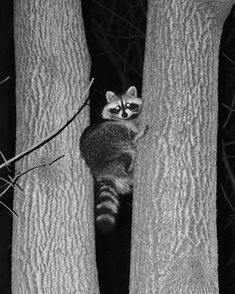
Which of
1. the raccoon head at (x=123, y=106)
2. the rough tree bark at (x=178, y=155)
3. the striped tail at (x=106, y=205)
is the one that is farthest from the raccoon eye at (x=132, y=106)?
the rough tree bark at (x=178, y=155)

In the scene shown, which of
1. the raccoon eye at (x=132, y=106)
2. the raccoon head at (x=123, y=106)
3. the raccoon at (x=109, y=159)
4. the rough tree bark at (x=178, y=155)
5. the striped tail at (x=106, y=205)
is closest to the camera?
the rough tree bark at (x=178, y=155)

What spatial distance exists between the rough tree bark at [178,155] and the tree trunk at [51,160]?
726 millimetres

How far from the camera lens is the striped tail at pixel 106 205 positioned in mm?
4195

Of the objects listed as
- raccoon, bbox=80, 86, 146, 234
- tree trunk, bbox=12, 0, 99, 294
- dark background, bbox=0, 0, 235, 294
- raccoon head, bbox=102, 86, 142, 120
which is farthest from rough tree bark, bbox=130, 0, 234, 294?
dark background, bbox=0, 0, 235, 294

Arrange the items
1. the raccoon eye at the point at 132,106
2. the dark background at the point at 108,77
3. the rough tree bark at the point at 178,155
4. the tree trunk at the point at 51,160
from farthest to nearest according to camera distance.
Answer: the dark background at the point at 108,77 → the raccoon eye at the point at 132,106 → the tree trunk at the point at 51,160 → the rough tree bark at the point at 178,155

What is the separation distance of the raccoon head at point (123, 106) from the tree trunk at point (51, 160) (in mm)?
1035

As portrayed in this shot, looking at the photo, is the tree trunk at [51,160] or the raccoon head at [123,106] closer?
the tree trunk at [51,160]

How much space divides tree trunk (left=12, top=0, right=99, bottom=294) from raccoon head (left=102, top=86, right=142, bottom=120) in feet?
3.39

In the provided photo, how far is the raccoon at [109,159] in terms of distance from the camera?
444 centimetres

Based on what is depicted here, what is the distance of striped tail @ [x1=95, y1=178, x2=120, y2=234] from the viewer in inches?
165

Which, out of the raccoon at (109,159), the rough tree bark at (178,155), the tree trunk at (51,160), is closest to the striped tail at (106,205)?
the raccoon at (109,159)

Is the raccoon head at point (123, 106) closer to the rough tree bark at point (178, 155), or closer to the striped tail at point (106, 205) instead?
the striped tail at point (106, 205)

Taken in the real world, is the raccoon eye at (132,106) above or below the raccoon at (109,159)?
above

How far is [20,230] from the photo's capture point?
155 inches
